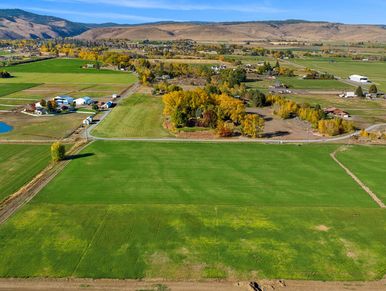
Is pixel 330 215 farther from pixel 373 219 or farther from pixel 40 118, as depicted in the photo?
pixel 40 118

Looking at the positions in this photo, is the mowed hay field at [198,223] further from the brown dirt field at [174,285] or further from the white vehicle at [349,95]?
the white vehicle at [349,95]

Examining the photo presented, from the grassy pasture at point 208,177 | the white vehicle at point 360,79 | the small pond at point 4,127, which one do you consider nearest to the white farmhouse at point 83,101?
the small pond at point 4,127

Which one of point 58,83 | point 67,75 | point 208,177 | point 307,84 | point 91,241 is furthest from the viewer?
point 67,75

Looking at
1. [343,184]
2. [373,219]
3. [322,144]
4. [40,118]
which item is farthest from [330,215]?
[40,118]

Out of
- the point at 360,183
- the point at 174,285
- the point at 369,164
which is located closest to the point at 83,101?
the point at 369,164

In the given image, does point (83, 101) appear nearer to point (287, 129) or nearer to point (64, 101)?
point (64, 101)

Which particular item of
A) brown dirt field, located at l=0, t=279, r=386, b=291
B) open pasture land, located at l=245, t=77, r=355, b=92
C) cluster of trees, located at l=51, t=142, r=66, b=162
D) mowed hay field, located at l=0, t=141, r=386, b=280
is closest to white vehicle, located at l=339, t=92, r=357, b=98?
open pasture land, located at l=245, t=77, r=355, b=92
